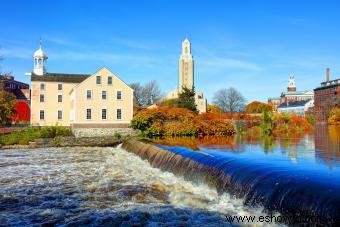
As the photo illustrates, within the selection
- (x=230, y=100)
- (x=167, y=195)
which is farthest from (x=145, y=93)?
(x=167, y=195)

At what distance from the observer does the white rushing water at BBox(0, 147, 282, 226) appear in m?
8.96

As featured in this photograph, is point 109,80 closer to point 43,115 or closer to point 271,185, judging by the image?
point 43,115

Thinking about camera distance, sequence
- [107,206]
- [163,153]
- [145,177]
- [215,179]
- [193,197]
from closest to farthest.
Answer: [107,206] < [193,197] < [215,179] < [145,177] < [163,153]

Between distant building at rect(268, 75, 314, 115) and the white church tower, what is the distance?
265 feet

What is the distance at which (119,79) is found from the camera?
44.8 meters

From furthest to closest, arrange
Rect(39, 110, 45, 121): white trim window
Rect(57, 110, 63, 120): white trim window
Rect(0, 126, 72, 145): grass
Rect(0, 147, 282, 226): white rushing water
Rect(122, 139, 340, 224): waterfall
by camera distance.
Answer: Rect(57, 110, 63, 120): white trim window → Rect(39, 110, 45, 121): white trim window → Rect(0, 126, 72, 145): grass → Rect(0, 147, 282, 226): white rushing water → Rect(122, 139, 340, 224): waterfall

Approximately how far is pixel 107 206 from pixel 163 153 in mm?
8696

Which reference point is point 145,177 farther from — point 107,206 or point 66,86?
point 66,86

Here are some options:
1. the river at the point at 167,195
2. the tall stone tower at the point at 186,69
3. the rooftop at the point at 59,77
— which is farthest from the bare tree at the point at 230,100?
the river at the point at 167,195

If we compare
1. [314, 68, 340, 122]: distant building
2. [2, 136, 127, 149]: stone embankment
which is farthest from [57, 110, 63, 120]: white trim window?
[314, 68, 340, 122]: distant building

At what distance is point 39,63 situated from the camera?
58.5 metres

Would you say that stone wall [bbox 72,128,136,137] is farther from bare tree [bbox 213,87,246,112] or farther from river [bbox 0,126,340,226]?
bare tree [bbox 213,87,246,112]

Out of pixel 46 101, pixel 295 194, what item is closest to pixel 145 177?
pixel 295 194

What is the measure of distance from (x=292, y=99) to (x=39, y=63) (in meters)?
132
